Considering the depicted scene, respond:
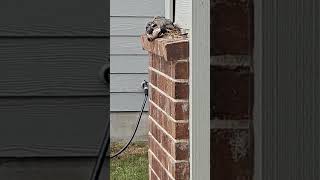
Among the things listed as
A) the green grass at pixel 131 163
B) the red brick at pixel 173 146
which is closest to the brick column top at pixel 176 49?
the red brick at pixel 173 146

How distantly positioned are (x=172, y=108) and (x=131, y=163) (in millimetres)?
2952

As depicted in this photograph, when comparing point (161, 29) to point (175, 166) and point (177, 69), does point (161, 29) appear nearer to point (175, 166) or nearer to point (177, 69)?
point (177, 69)

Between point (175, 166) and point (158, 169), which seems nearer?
point (175, 166)

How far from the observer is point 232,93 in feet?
4.36

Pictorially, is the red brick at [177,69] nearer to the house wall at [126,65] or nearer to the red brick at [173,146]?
the red brick at [173,146]

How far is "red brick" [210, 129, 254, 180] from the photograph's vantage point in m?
1.33

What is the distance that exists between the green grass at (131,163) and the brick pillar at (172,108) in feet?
6.76

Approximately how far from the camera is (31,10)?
1096mm

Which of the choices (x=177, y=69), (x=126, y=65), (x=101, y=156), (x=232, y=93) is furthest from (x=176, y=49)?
(x=126, y=65)

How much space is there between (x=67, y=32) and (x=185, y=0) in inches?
59.2

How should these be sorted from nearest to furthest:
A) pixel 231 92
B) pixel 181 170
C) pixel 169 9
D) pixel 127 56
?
1. pixel 231 92
2. pixel 181 170
3. pixel 169 9
4. pixel 127 56

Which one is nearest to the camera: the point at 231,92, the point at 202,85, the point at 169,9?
the point at 231,92

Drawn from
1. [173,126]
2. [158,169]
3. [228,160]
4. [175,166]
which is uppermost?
[228,160]
